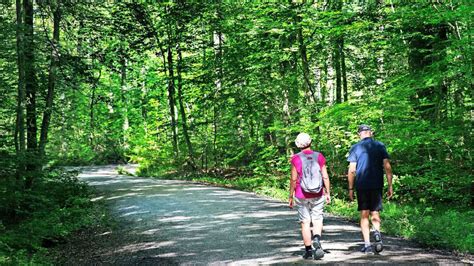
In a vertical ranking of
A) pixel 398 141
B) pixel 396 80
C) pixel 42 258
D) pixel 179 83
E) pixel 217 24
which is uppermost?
pixel 217 24

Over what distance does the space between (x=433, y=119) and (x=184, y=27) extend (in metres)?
13.6

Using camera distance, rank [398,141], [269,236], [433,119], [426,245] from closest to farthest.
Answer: [426,245] < [269,236] < [398,141] < [433,119]

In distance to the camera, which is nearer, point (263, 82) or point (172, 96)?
point (263, 82)

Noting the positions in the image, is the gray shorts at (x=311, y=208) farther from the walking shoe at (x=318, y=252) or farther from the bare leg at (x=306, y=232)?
the walking shoe at (x=318, y=252)

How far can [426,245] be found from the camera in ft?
23.5

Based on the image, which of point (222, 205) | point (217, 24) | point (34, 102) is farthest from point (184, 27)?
point (222, 205)

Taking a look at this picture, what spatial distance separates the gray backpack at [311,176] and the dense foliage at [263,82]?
17.1 ft

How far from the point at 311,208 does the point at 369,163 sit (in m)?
1.15

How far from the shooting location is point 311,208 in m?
6.55

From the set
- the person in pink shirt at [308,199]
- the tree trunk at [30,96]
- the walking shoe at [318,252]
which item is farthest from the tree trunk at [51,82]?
the walking shoe at [318,252]

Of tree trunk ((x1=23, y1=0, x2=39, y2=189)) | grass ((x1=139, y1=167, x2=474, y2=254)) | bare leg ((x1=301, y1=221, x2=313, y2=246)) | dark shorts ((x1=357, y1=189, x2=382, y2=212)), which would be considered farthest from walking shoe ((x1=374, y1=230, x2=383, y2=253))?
tree trunk ((x1=23, y1=0, x2=39, y2=189))

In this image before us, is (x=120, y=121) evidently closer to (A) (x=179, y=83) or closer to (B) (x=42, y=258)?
(A) (x=179, y=83)

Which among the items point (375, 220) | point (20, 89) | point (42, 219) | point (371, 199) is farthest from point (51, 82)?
point (375, 220)

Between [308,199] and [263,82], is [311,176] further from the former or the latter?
[263,82]
